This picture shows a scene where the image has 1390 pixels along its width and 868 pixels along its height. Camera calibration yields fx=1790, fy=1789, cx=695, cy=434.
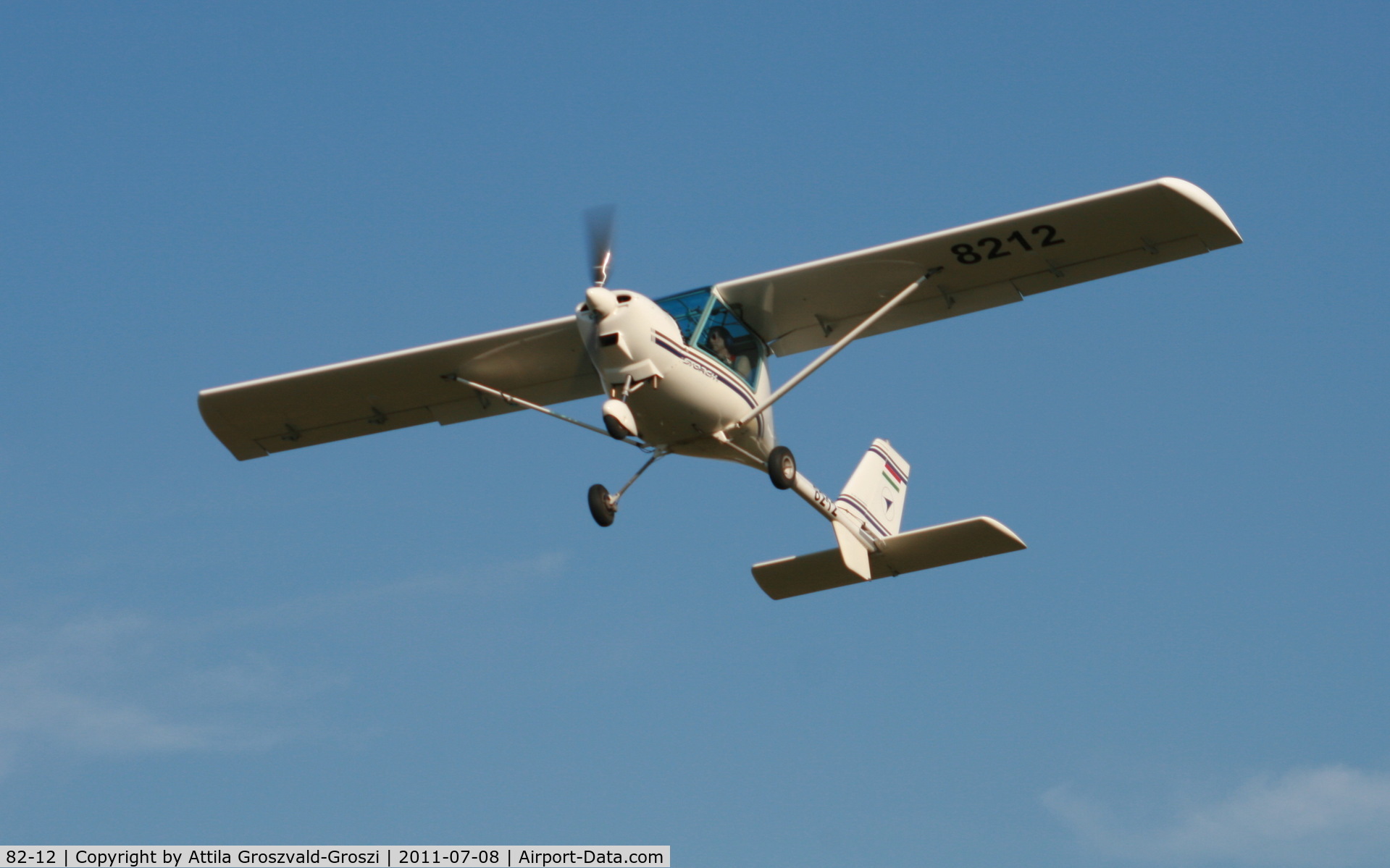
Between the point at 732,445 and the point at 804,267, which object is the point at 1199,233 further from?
the point at 732,445

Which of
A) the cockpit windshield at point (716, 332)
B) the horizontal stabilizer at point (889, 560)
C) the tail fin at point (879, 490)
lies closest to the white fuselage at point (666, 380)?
the cockpit windshield at point (716, 332)

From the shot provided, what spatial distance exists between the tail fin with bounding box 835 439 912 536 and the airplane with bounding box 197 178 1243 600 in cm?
3

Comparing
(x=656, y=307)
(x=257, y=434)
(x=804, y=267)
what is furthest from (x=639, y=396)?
(x=257, y=434)

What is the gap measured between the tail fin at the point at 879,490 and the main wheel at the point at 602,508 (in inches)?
136

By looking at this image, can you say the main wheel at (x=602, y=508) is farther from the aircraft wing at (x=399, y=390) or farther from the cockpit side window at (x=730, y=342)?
the aircraft wing at (x=399, y=390)

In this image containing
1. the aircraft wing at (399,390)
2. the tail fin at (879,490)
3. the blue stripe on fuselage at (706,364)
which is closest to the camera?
the blue stripe on fuselage at (706,364)

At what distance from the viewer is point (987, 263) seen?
1811 cm

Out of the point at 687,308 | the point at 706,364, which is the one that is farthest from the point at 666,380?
the point at 687,308

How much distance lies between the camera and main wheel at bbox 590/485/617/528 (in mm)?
17047

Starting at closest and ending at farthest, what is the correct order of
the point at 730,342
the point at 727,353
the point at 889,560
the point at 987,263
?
the point at 727,353 < the point at 730,342 < the point at 987,263 < the point at 889,560

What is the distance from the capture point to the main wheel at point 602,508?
17047 mm

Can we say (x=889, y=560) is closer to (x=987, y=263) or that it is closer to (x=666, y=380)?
(x=987, y=263)

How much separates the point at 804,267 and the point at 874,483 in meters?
3.72

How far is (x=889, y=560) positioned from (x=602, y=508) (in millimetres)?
3947
